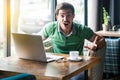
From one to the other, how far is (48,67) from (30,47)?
299 mm

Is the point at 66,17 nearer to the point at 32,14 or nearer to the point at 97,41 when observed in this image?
the point at 97,41

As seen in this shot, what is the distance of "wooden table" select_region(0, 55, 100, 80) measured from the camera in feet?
6.53

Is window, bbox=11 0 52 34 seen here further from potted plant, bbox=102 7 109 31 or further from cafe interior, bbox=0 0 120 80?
potted plant, bbox=102 7 109 31

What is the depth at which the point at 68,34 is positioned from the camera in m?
3.15

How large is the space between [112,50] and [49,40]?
57.6 inches

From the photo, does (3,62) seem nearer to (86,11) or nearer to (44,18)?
(44,18)

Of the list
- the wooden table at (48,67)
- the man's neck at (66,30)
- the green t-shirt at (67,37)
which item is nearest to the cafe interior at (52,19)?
the wooden table at (48,67)

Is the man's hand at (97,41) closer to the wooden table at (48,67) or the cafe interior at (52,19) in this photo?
the cafe interior at (52,19)

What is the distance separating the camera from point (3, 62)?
249cm

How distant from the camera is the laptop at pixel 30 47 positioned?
235 centimetres

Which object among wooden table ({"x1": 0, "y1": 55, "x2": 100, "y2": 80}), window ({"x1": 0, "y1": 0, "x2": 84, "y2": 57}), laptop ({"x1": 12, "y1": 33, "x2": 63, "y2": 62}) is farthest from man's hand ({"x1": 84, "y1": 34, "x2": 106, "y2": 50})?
window ({"x1": 0, "y1": 0, "x2": 84, "y2": 57})

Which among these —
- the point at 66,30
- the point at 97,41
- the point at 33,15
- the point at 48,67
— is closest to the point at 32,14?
the point at 33,15

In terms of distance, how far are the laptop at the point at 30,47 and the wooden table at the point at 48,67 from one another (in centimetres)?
5

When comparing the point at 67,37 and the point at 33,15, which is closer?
the point at 67,37
